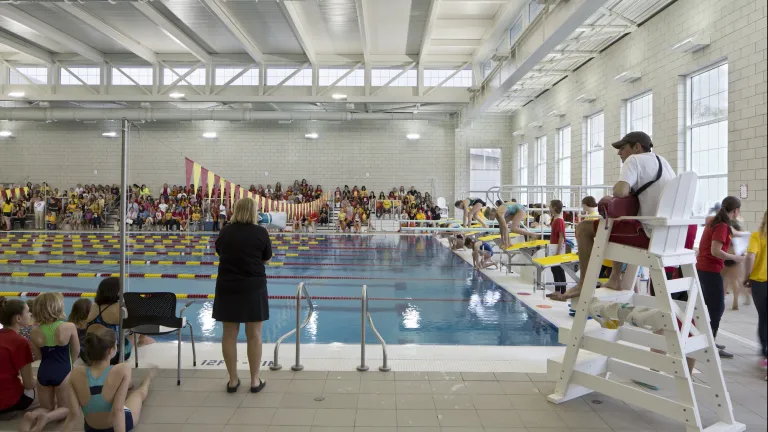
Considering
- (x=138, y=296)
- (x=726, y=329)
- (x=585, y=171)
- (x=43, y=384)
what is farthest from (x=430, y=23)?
(x=43, y=384)

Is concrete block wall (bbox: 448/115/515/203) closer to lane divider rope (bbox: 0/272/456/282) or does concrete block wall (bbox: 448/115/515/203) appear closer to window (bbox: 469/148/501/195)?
window (bbox: 469/148/501/195)

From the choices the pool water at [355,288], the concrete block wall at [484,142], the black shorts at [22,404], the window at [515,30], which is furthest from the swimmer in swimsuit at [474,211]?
the concrete block wall at [484,142]

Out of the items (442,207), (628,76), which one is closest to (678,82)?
(628,76)

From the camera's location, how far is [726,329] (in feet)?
16.7

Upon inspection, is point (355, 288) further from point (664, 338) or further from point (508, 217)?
point (664, 338)

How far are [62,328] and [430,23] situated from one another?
39.2 feet

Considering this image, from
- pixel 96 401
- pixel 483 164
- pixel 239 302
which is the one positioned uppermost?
pixel 483 164

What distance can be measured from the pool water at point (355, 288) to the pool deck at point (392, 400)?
1.10 m

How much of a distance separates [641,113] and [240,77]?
13.6 meters

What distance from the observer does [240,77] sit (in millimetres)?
19391

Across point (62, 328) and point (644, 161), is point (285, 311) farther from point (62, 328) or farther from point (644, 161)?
point (644, 161)

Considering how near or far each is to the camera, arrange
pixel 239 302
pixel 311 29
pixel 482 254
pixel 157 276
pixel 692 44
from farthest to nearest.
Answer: pixel 311 29, pixel 482 254, pixel 692 44, pixel 157 276, pixel 239 302

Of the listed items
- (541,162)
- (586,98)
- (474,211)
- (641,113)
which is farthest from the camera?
(541,162)

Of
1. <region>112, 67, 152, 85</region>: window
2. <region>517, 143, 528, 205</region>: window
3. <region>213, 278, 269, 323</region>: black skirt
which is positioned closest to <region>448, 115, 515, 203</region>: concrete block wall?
<region>517, 143, 528, 205</region>: window
